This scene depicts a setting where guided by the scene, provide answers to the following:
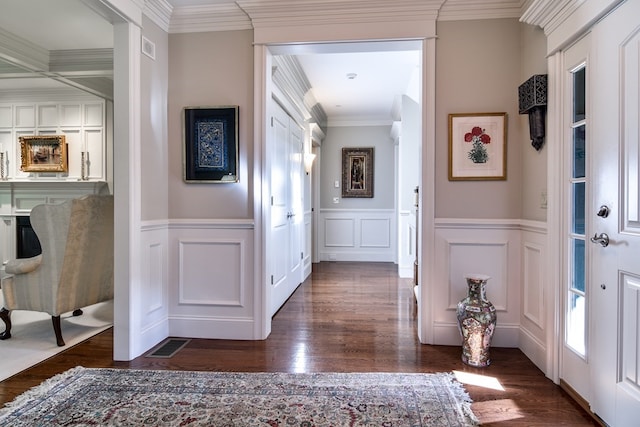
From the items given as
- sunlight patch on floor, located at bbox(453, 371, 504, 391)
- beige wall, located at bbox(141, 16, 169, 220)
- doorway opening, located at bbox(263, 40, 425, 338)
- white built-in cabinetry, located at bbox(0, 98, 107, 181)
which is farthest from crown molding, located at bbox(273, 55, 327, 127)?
sunlight patch on floor, located at bbox(453, 371, 504, 391)

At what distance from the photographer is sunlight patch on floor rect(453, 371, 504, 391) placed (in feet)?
6.86

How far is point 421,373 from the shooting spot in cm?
224

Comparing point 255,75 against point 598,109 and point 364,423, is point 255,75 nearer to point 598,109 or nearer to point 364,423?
point 598,109

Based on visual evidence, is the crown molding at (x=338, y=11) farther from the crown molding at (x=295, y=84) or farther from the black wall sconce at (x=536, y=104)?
the black wall sconce at (x=536, y=104)

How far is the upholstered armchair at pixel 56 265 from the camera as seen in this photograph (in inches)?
106

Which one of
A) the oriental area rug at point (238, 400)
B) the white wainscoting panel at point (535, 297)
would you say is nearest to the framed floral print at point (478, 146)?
the white wainscoting panel at point (535, 297)

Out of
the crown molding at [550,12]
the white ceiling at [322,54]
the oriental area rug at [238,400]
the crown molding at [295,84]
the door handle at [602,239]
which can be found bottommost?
the oriental area rug at [238,400]

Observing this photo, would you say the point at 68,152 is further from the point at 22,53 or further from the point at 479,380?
the point at 479,380

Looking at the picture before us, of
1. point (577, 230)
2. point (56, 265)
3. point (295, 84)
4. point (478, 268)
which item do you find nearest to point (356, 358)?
point (478, 268)

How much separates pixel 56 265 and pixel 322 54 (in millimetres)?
3016

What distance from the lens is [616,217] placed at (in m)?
1.62

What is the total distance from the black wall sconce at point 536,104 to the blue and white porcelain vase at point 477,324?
97cm

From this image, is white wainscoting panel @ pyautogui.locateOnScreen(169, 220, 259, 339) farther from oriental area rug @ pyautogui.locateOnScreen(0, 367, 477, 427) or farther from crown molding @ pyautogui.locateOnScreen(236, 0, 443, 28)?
crown molding @ pyautogui.locateOnScreen(236, 0, 443, 28)

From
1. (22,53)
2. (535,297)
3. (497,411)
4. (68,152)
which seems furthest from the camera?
(68,152)
